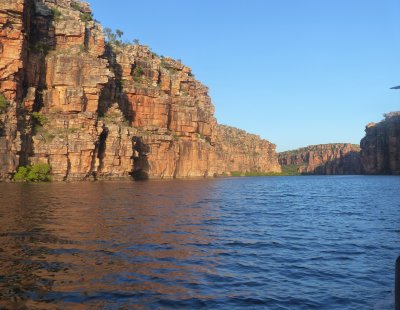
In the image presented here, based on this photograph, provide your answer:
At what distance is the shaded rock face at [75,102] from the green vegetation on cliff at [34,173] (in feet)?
5.91

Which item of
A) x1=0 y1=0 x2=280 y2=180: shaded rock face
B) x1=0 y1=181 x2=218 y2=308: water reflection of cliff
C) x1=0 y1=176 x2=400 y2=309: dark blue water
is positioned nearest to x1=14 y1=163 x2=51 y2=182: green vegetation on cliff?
x1=0 y1=0 x2=280 y2=180: shaded rock face

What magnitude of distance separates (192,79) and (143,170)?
58757 mm

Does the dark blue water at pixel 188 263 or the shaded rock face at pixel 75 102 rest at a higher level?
the shaded rock face at pixel 75 102

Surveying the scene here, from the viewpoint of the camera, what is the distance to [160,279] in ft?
41.1

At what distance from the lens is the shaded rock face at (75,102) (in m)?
71.9

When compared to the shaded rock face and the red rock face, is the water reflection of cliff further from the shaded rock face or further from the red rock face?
the shaded rock face

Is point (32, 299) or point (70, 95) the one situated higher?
point (70, 95)

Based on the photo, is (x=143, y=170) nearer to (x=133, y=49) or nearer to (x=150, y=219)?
(x=133, y=49)

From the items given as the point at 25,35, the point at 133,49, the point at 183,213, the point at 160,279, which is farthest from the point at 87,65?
the point at 160,279

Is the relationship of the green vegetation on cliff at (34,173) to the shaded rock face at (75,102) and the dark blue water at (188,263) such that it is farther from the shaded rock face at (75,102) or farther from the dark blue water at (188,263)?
the dark blue water at (188,263)

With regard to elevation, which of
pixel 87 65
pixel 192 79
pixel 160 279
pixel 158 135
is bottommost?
pixel 160 279

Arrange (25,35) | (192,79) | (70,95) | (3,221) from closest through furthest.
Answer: (3,221)
(25,35)
(70,95)
(192,79)

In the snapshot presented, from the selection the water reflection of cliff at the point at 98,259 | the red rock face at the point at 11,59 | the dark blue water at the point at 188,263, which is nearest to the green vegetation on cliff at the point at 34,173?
the red rock face at the point at 11,59

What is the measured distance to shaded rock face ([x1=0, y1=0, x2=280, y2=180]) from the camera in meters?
71.9
